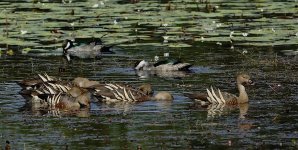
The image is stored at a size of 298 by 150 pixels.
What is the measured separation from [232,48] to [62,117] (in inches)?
338

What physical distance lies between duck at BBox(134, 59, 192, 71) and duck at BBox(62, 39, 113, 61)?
114 inches

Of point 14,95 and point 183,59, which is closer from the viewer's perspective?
point 14,95

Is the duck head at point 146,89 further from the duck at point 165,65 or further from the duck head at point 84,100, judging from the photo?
the duck at point 165,65

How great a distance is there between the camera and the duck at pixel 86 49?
23.7m

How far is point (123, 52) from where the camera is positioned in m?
23.5

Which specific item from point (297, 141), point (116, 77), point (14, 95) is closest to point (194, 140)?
point (297, 141)

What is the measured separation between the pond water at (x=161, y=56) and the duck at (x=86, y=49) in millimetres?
328

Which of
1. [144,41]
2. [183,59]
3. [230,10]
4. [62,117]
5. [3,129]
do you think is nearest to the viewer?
[3,129]

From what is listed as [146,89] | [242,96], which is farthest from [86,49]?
[242,96]

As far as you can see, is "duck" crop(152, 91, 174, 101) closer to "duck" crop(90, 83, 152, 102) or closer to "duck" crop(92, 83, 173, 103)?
"duck" crop(92, 83, 173, 103)

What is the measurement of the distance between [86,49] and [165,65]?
3.90 m

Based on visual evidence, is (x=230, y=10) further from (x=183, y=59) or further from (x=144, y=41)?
(x=183, y=59)

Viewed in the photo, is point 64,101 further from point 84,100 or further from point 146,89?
point 146,89

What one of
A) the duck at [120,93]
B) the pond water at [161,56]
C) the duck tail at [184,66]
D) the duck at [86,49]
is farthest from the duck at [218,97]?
the duck at [86,49]
